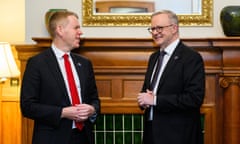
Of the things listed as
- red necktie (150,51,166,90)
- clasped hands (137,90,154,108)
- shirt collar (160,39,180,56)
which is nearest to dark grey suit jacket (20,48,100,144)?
clasped hands (137,90,154,108)

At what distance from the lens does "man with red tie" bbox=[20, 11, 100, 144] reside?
2.49 m

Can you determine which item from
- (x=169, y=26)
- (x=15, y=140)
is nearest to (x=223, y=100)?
(x=169, y=26)

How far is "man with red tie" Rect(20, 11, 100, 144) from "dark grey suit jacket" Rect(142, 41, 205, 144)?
1.32 feet

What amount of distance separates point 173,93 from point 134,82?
3.06 feet

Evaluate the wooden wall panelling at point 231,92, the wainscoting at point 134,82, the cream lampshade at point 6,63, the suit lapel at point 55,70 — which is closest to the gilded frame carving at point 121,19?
the wainscoting at point 134,82

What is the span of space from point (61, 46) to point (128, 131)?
122 centimetres

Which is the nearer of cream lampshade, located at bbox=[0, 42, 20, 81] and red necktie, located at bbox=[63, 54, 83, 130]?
red necktie, located at bbox=[63, 54, 83, 130]

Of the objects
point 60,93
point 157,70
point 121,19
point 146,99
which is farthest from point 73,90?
point 121,19

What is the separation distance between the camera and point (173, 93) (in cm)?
265

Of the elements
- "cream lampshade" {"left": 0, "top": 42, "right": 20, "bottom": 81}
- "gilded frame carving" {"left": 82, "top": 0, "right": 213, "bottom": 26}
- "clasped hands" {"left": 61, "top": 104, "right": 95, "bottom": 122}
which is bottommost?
"clasped hands" {"left": 61, "top": 104, "right": 95, "bottom": 122}

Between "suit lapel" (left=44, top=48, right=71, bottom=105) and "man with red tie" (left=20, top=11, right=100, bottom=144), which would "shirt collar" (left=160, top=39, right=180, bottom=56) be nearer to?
"man with red tie" (left=20, top=11, right=100, bottom=144)

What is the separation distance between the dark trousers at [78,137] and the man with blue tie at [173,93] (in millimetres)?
392

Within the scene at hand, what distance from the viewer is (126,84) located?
140 inches

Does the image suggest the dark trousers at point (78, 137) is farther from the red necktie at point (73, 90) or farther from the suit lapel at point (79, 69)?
the suit lapel at point (79, 69)
